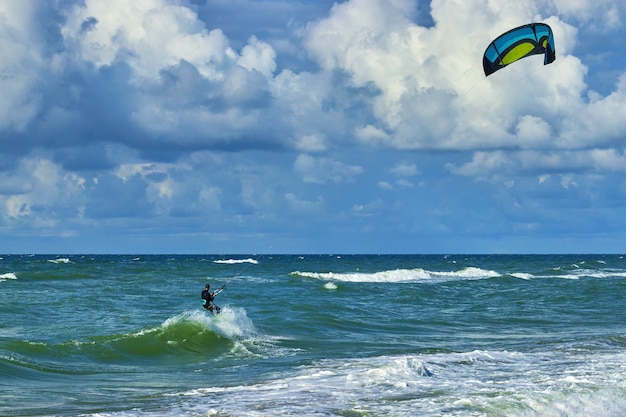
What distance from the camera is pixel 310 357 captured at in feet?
62.6

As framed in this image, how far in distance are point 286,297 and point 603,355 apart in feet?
69.6

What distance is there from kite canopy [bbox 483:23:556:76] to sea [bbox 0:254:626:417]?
707cm

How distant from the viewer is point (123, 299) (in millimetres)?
34906

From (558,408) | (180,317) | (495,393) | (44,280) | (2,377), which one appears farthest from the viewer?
(44,280)

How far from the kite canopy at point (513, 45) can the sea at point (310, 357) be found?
Answer: 7073mm

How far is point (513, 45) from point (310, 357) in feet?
30.7

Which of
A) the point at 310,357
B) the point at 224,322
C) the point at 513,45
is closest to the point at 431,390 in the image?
the point at 310,357

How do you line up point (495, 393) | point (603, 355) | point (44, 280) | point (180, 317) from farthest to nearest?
point (44, 280) < point (180, 317) < point (603, 355) < point (495, 393)

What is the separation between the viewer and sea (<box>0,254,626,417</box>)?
42.5 ft

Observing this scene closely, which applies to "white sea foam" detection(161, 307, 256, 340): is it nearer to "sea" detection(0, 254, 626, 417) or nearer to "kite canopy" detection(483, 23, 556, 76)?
"sea" detection(0, 254, 626, 417)

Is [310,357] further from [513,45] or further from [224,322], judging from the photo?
[513,45]

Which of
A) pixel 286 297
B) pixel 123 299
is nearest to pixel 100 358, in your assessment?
pixel 123 299

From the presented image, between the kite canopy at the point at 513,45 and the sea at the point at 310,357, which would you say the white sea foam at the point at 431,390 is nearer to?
the sea at the point at 310,357

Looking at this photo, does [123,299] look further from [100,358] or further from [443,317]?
[100,358]
